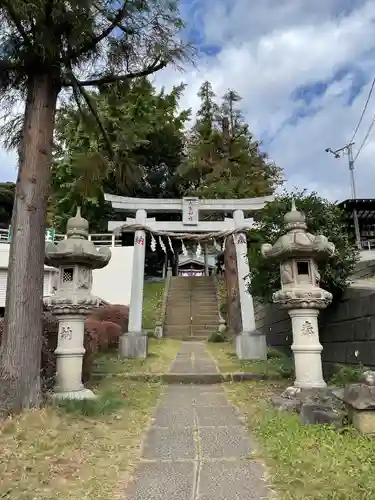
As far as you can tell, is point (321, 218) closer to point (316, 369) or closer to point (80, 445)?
point (316, 369)

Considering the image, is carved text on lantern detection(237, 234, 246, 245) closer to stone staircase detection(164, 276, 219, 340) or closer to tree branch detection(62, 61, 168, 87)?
stone staircase detection(164, 276, 219, 340)

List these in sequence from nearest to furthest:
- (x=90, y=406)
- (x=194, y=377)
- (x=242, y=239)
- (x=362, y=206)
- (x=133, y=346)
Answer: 1. (x=90, y=406)
2. (x=194, y=377)
3. (x=133, y=346)
4. (x=242, y=239)
5. (x=362, y=206)

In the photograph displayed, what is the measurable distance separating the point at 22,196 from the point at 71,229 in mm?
1111

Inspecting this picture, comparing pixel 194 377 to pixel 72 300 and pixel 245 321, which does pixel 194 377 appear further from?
pixel 245 321

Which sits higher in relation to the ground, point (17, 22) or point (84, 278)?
point (17, 22)

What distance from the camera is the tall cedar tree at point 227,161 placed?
737 inches

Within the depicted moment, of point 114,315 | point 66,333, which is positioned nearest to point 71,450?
point 66,333

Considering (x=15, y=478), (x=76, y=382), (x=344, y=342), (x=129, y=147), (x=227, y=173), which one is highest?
(x=227, y=173)

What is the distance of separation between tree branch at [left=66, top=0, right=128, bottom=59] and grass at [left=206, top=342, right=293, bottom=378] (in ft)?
20.0

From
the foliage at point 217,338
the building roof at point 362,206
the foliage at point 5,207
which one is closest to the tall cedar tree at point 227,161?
the building roof at point 362,206

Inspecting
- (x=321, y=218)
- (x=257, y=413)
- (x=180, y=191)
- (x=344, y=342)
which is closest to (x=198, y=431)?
(x=257, y=413)

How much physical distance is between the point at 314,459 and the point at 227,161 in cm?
1815

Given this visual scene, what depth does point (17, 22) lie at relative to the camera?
14.9 ft

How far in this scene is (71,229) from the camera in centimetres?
571
